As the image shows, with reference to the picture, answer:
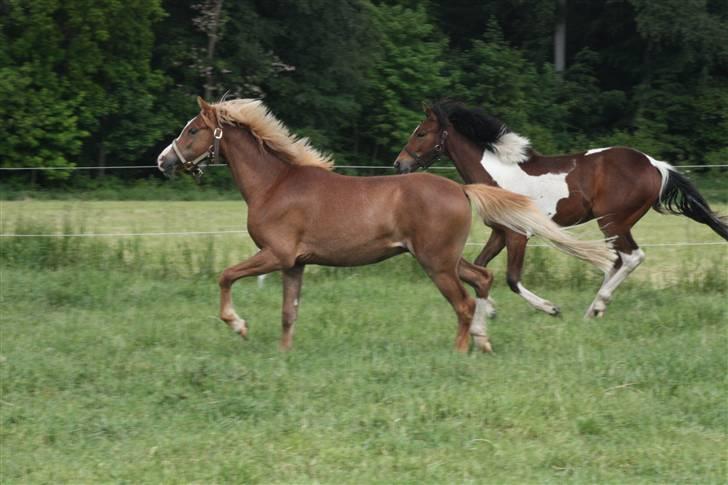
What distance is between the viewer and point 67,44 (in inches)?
1056

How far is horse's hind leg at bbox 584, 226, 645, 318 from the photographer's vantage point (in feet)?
34.0

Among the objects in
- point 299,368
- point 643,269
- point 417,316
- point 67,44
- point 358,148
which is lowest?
point 358,148

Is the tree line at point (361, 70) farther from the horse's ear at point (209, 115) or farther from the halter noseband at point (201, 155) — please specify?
the horse's ear at point (209, 115)

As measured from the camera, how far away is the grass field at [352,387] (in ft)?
19.8

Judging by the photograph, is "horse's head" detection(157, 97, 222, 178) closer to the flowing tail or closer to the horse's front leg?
the horse's front leg

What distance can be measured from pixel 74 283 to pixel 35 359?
10.7 ft

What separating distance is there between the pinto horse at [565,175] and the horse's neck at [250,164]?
2.59m

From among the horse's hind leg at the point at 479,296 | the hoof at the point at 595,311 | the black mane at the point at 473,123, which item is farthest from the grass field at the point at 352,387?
the black mane at the point at 473,123

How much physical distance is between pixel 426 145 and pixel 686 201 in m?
2.62

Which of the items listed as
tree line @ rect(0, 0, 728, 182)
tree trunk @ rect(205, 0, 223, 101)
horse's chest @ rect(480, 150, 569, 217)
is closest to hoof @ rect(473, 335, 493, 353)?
horse's chest @ rect(480, 150, 569, 217)

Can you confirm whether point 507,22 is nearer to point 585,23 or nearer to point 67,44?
point 585,23

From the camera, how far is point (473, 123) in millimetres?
10906

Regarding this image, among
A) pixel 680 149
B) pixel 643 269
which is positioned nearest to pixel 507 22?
pixel 680 149

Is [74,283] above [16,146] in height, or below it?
above
